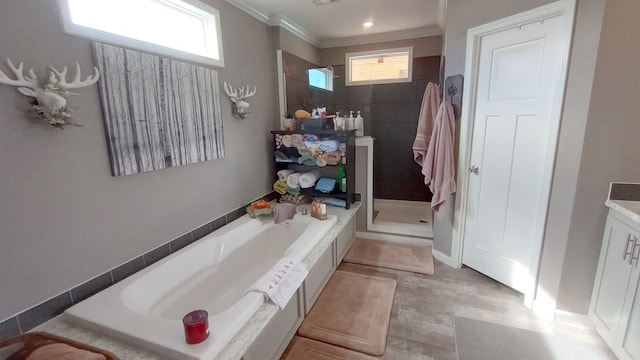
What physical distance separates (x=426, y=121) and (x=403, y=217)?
5.02 ft

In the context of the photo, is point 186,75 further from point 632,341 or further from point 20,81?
point 632,341

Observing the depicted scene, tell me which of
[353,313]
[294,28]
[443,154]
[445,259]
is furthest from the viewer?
[294,28]

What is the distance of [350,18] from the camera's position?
3133 mm

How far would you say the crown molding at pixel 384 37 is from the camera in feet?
11.9

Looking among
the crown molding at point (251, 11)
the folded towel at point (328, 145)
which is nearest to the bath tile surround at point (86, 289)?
the folded towel at point (328, 145)

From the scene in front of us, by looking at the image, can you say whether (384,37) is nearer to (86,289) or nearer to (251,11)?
(251,11)

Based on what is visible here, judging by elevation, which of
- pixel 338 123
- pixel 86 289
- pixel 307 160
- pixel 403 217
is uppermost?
pixel 338 123

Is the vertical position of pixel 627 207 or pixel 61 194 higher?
pixel 61 194

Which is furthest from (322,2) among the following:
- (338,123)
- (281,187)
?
(281,187)

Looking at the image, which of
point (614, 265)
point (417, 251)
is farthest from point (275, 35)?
point (614, 265)

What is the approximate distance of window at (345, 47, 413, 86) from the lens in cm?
389

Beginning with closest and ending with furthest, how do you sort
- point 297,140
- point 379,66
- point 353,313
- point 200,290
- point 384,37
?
point 200,290 < point 353,313 < point 297,140 < point 384,37 < point 379,66

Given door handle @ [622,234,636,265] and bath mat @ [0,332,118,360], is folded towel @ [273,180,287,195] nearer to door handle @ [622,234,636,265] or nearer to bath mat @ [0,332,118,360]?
bath mat @ [0,332,118,360]

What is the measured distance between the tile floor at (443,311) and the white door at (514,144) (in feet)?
0.61
